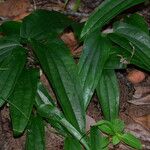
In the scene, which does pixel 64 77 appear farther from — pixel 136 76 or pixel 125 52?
pixel 136 76

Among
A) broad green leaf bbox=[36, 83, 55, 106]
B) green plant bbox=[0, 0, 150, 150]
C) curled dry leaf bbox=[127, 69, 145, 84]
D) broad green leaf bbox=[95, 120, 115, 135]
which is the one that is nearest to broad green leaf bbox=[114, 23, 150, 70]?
green plant bbox=[0, 0, 150, 150]

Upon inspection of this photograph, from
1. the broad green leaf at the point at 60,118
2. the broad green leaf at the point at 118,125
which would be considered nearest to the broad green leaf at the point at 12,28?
the broad green leaf at the point at 60,118

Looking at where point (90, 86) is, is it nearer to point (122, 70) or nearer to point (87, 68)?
point (87, 68)

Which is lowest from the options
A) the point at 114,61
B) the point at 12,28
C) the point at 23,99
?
the point at 23,99

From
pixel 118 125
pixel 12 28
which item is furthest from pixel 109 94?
pixel 12 28

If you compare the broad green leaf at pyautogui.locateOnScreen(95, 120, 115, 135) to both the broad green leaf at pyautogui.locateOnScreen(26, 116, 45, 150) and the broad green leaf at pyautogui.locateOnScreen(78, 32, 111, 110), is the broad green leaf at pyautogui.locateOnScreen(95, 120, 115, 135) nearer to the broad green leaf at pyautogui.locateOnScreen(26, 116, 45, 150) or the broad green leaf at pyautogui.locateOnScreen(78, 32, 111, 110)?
the broad green leaf at pyautogui.locateOnScreen(78, 32, 111, 110)

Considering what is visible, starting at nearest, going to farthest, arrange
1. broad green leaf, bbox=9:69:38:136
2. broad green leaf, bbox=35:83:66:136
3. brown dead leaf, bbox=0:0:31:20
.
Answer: broad green leaf, bbox=9:69:38:136 < broad green leaf, bbox=35:83:66:136 < brown dead leaf, bbox=0:0:31:20

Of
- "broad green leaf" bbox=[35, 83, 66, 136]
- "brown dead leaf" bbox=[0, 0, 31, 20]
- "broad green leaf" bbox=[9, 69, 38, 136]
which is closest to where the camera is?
"broad green leaf" bbox=[9, 69, 38, 136]
